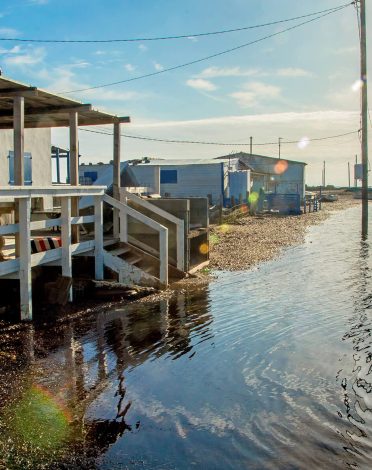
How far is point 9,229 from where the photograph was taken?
8.25 meters

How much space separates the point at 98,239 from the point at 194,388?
5894 millimetres

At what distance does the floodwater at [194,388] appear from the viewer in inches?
175

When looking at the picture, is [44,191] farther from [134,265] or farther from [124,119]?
[124,119]

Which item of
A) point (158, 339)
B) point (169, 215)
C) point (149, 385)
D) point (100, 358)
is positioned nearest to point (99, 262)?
point (169, 215)

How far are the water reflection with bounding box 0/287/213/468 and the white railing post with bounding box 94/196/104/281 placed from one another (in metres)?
1.47

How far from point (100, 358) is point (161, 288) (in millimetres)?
4774

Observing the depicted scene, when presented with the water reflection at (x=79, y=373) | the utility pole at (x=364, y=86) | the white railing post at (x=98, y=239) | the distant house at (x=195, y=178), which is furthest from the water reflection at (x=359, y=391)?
the distant house at (x=195, y=178)

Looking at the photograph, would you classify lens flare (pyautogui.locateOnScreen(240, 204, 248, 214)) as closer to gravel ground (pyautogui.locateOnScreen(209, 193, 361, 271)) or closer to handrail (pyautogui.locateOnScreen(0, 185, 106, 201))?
gravel ground (pyautogui.locateOnScreen(209, 193, 361, 271))

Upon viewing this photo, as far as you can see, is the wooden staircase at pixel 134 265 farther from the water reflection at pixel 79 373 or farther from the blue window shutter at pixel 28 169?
the blue window shutter at pixel 28 169

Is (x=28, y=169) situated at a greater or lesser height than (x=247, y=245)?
greater

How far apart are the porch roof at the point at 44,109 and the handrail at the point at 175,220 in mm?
1956

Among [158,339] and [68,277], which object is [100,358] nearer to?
[158,339]

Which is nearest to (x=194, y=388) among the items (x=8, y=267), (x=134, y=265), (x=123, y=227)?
(x=8, y=267)

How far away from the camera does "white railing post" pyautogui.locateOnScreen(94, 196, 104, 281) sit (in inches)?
440
